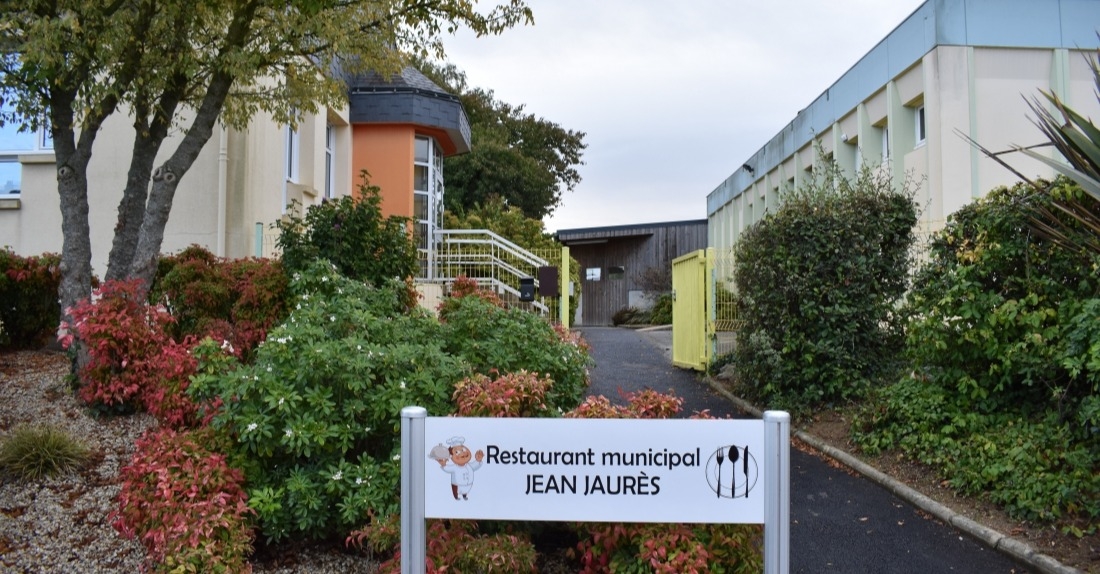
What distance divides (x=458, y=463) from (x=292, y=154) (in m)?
12.6

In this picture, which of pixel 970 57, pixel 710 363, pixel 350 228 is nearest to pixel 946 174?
pixel 970 57

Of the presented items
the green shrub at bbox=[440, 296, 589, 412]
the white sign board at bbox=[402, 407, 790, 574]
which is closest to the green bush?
the green shrub at bbox=[440, 296, 589, 412]

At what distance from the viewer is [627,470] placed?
2875mm

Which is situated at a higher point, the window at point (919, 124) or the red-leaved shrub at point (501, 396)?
the window at point (919, 124)

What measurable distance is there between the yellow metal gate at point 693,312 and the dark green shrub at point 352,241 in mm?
5243

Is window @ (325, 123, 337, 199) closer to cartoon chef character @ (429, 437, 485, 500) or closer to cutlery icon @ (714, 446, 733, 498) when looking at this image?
cartoon chef character @ (429, 437, 485, 500)

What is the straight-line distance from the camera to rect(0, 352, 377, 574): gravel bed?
441 cm

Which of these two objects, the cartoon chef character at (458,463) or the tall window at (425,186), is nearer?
the cartoon chef character at (458,463)

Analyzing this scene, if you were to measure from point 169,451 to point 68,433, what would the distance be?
2336 millimetres

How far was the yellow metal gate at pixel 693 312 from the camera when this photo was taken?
12.1m

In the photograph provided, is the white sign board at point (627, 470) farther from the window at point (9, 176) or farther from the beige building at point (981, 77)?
the window at point (9, 176)

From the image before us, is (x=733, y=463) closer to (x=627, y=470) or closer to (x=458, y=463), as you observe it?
(x=627, y=470)

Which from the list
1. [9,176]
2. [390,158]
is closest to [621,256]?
[390,158]

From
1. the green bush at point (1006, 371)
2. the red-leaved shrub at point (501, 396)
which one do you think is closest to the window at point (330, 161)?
the green bush at point (1006, 371)
